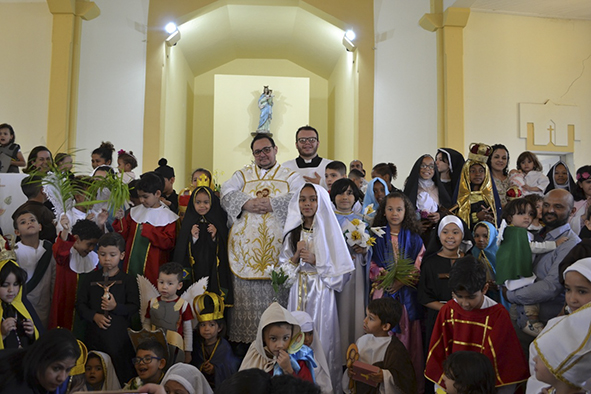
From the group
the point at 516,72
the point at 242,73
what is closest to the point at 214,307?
the point at 516,72

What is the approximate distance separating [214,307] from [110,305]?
78cm

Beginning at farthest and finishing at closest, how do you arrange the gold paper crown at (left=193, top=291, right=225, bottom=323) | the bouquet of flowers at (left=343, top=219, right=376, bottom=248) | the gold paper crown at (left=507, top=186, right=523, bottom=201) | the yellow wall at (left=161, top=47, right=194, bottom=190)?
the yellow wall at (left=161, top=47, right=194, bottom=190)
the gold paper crown at (left=507, top=186, right=523, bottom=201)
the bouquet of flowers at (left=343, top=219, right=376, bottom=248)
the gold paper crown at (left=193, top=291, right=225, bottom=323)

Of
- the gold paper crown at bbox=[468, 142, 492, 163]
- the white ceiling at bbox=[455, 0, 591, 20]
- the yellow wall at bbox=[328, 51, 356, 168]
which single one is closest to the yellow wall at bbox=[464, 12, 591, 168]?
the white ceiling at bbox=[455, 0, 591, 20]

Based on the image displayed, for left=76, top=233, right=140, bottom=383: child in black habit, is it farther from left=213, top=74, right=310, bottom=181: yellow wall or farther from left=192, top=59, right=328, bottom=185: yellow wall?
left=192, top=59, right=328, bottom=185: yellow wall

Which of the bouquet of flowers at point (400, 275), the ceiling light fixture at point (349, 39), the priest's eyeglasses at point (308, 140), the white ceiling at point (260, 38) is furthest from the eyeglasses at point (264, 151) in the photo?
the white ceiling at point (260, 38)

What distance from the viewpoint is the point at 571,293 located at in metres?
2.97

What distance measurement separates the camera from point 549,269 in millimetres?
4152

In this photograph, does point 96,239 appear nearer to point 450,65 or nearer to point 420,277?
point 420,277

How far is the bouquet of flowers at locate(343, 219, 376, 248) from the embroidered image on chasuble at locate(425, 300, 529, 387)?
1094 mm

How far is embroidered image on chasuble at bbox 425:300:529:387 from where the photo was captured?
3.60 metres

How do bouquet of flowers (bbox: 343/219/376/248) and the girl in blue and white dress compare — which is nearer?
the girl in blue and white dress

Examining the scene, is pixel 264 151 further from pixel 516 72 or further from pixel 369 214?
pixel 516 72

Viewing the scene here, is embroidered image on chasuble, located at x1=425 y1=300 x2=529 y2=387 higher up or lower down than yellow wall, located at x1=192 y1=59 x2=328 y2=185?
lower down

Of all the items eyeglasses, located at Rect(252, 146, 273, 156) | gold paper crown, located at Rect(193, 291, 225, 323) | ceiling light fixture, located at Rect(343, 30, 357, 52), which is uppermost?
ceiling light fixture, located at Rect(343, 30, 357, 52)
